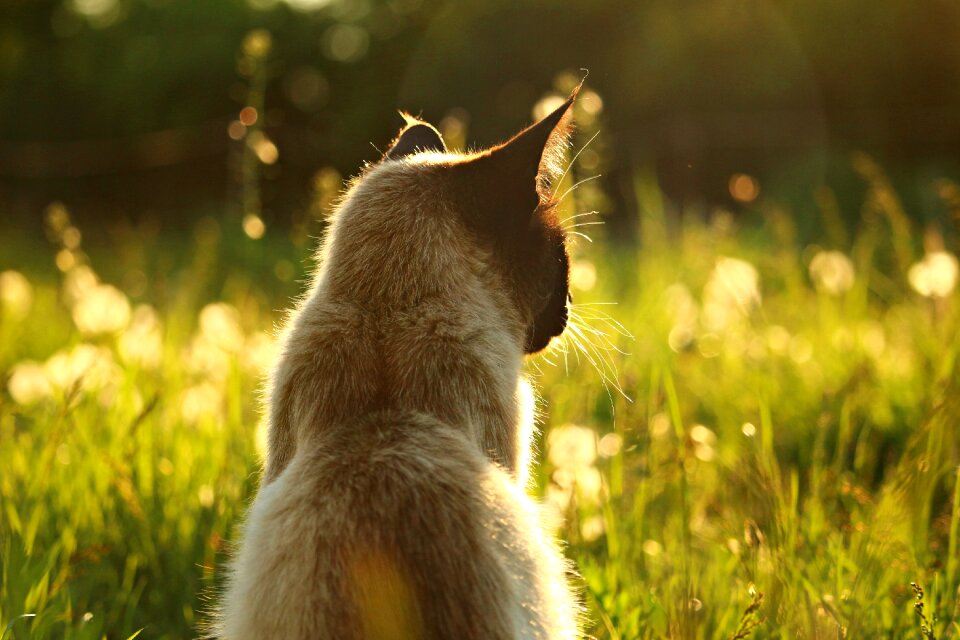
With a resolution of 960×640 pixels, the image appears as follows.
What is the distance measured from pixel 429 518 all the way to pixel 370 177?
3.62 feet

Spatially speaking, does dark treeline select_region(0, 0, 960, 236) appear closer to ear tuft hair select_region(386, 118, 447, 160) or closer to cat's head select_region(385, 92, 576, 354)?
ear tuft hair select_region(386, 118, 447, 160)

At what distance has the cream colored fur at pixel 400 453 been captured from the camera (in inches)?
71.0

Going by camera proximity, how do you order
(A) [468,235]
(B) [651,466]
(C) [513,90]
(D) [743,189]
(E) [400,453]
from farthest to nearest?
1. (C) [513,90]
2. (D) [743,189]
3. (B) [651,466]
4. (A) [468,235]
5. (E) [400,453]

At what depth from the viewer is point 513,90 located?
1255cm

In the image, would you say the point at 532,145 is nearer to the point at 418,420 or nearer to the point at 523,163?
the point at 523,163

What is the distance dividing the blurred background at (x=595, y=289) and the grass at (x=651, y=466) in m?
0.02

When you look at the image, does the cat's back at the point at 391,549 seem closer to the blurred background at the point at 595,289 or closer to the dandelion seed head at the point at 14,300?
the blurred background at the point at 595,289

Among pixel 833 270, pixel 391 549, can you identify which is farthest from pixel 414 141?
pixel 833 270

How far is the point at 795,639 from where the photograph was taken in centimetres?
251

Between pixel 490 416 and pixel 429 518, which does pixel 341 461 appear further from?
pixel 490 416

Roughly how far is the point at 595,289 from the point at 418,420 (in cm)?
401

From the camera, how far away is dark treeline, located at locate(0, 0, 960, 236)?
11.9 metres

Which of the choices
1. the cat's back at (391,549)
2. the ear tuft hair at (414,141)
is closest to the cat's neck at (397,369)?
the cat's back at (391,549)

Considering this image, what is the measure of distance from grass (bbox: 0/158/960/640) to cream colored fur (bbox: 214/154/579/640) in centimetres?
58
